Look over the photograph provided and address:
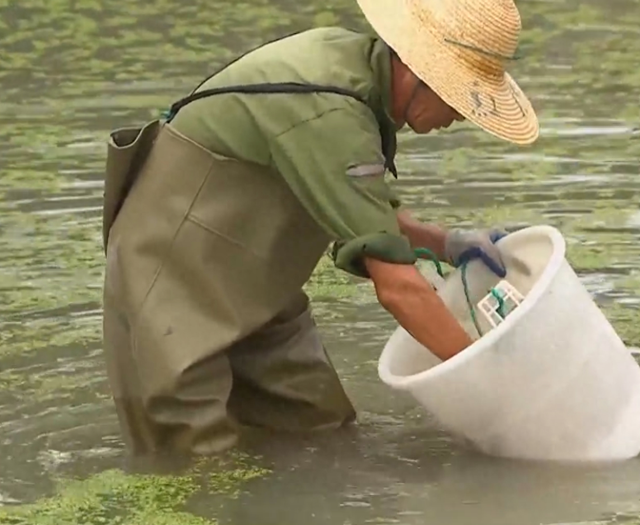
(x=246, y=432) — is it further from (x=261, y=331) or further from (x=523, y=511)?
(x=523, y=511)

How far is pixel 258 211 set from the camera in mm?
4059

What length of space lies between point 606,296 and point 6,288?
231 cm

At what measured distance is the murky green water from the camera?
4.07m

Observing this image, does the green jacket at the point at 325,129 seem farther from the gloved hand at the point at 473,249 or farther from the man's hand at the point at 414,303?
the gloved hand at the point at 473,249

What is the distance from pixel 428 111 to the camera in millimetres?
3992

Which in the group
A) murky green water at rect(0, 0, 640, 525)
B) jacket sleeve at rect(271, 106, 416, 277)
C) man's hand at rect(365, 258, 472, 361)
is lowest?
murky green water at rect(0, 0, 640, 525)

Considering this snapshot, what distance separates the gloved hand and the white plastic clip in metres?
0.11

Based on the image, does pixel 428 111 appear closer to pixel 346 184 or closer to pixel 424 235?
pixel 346 184

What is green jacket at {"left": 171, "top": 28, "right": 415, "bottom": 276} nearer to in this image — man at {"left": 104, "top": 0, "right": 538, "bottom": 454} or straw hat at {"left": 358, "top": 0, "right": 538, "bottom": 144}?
man at {"left": 104, "top": 0, "right": 538, "bottom": 454}

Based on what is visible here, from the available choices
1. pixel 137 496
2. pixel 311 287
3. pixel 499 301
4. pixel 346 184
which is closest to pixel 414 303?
pixel 346 184

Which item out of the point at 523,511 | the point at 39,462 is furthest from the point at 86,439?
the point at 523,511

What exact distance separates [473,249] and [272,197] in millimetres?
674

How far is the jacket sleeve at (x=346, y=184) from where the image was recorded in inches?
148

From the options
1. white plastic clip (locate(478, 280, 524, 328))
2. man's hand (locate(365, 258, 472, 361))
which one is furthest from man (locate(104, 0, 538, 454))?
white plastic clip (locate(478, 280, 524, 328))
